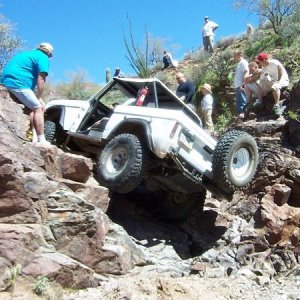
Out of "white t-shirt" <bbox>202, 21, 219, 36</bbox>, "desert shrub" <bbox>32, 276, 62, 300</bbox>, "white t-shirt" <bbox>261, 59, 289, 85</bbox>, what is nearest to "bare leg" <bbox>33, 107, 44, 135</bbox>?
"desert shrub" <bbox>32, 276, 62, 300</bbox>

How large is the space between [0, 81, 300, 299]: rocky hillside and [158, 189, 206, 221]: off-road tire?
0.15 m

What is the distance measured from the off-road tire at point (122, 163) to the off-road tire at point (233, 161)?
1.10m

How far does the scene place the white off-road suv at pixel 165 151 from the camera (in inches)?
303

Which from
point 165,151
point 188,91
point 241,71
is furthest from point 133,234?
point 241,71

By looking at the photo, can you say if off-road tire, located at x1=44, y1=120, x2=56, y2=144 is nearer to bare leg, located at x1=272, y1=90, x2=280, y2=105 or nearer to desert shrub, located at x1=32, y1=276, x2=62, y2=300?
desert shrub, located at x1=32, y1=276, x2=62, y2=300

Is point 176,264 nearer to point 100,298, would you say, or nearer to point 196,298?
point 196,298

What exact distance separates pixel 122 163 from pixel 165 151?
0.83 meters

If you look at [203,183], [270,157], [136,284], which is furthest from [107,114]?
[136,284]

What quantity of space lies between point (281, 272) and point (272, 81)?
5.08m

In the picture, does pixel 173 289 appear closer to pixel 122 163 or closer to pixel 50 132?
pixel 122 163

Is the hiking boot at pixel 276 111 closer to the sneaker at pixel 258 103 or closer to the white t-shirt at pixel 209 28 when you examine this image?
the sneaker at pixel 258 103

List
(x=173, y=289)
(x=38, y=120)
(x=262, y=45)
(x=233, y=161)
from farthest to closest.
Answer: (x=262, y=45)
(x=38, y=120)
(x=233, y=161)
(x=173, y=289)

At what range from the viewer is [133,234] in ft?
28.2

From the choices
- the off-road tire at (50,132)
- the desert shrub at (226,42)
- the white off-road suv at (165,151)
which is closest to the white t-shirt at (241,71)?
the white off-road suv at (165,151)
